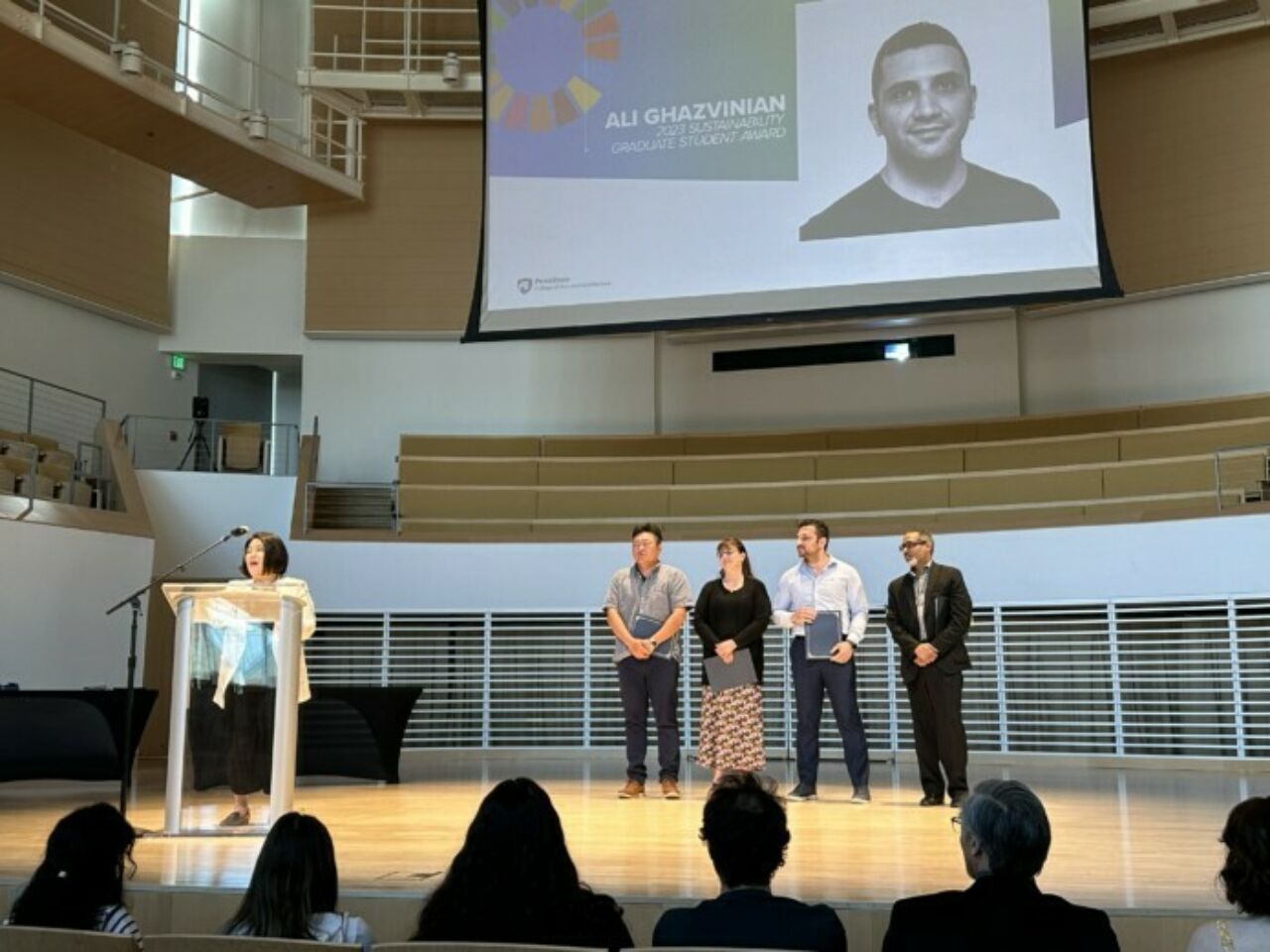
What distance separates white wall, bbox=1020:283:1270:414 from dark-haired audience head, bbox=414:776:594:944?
1075cm

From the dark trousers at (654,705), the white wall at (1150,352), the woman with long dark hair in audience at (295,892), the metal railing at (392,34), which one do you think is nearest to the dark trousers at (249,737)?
the dark trousers at (654,705)

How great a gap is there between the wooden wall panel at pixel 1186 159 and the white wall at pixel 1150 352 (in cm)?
34

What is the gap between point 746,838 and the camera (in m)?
2.15

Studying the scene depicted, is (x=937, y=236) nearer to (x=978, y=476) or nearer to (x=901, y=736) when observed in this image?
(x=978, y=476)

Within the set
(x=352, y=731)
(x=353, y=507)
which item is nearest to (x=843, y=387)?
(x=353, y=507)

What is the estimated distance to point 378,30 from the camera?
1337cm

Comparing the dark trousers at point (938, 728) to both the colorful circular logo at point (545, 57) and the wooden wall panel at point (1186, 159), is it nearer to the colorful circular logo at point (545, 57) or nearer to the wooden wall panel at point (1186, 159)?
the colorful circular logo at point (545, 57)

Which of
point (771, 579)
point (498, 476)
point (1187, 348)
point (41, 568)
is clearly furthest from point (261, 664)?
point (1187, 348)

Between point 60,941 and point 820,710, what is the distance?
4654 mm

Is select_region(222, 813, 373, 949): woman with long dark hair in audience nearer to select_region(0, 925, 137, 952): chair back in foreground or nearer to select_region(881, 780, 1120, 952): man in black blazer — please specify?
select_region(0, 925, 137, 952): chair back in foreground

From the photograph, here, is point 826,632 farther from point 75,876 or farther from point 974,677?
point 75,876

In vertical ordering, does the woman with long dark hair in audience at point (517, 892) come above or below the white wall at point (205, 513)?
below

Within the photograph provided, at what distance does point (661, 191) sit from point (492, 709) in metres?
4.35

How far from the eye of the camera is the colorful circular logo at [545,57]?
33.3 ft
